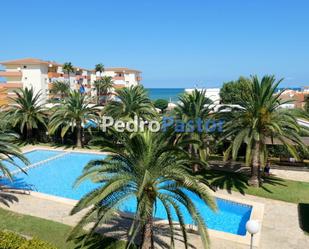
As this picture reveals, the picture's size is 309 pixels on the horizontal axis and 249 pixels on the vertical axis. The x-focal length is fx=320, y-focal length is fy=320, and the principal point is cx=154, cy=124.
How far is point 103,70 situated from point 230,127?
74361 millimetres

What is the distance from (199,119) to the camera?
878 inches

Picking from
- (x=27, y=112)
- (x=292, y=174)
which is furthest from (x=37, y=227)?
(x=27, y=112)

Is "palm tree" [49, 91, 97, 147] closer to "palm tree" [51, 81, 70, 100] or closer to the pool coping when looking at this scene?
the pool coping

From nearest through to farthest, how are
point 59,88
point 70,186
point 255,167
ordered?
point 255,167 < point 70,186 < point 59,88

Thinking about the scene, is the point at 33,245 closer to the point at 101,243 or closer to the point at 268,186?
the point at 101,243

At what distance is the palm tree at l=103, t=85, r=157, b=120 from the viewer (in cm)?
3116

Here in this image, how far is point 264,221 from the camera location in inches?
600

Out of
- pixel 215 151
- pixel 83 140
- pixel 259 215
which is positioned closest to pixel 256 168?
pixel 259 215

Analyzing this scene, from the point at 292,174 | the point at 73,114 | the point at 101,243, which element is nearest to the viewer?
the point at 101,243

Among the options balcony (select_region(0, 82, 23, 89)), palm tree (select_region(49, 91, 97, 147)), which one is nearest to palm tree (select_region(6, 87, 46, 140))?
palm tree (select_region(49, 91, 97, 147))

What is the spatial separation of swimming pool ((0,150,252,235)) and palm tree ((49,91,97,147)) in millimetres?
2930

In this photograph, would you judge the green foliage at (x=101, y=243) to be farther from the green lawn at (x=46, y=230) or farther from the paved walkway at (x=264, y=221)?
the paved walkway at (x=264, y=221)

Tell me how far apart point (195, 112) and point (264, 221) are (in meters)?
9.37

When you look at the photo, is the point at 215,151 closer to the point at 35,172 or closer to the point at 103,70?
the point at 35,172
